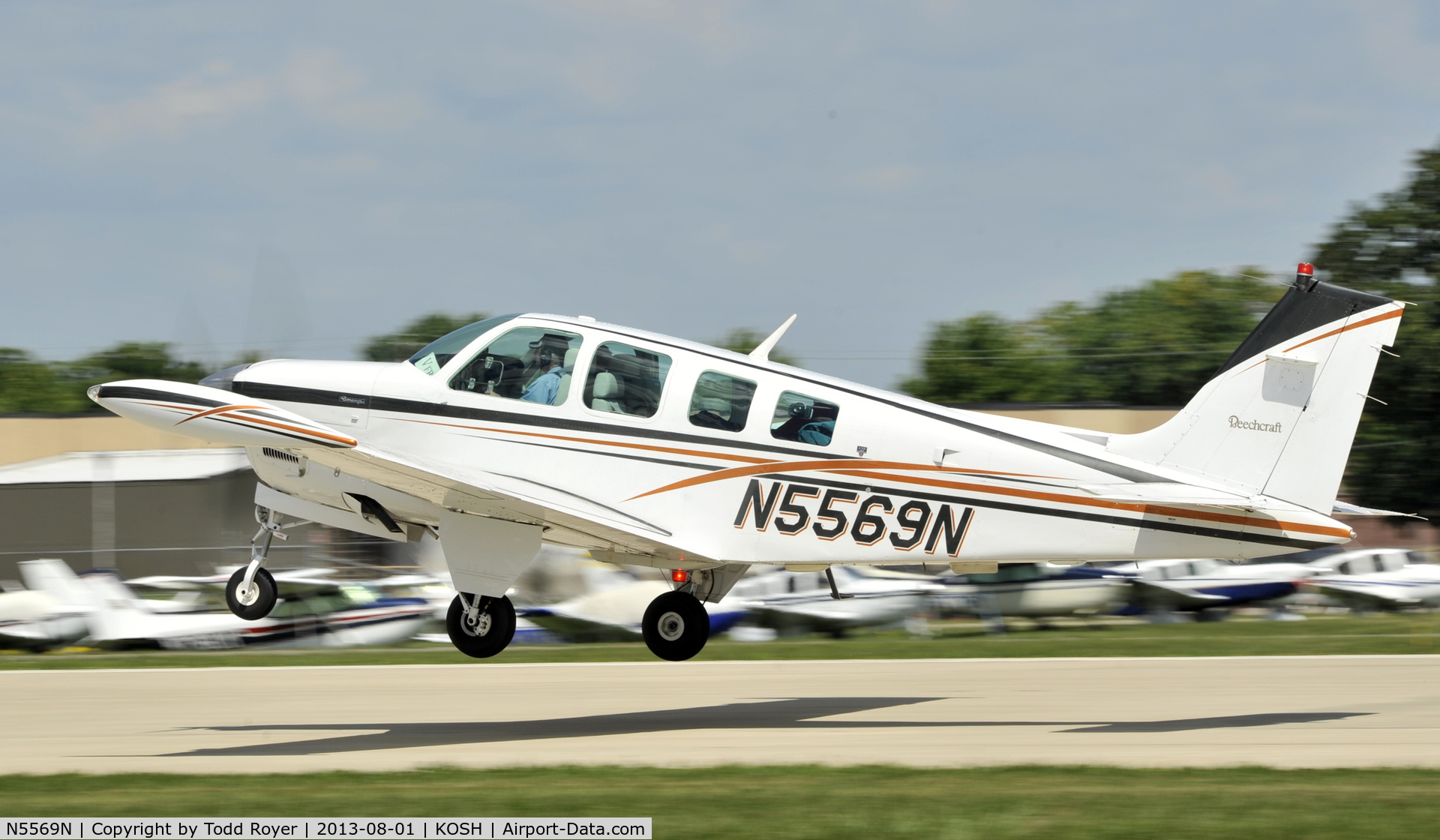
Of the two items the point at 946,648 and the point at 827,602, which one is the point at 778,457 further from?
the point at 827,602

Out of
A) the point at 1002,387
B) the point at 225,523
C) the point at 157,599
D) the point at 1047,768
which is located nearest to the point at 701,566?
the point at 1047,768

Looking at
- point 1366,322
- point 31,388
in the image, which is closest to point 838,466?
point 1366,322

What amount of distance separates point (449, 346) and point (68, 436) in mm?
32606

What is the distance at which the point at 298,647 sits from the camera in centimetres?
2548

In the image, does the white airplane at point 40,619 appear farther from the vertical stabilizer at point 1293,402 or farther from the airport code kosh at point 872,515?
the vertical stabilizer at point 1293,402

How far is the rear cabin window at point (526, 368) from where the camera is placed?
12875mm

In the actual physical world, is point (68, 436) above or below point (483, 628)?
below

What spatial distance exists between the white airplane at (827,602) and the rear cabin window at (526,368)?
534 inches

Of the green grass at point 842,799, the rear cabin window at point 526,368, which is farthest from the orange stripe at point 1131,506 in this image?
the rear cabin window at point 526,368

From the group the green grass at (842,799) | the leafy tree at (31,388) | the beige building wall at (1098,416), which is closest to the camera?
the green grass at (842,799)

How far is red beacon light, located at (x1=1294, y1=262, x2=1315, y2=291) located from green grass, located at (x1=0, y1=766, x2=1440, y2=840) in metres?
4.38

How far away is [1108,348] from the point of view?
2724 inches

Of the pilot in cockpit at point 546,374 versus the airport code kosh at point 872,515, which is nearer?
the airport code kosh at point 872,515

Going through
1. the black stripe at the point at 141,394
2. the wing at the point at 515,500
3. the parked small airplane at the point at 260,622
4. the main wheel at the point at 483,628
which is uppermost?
the black stripe at the point at 141,394
